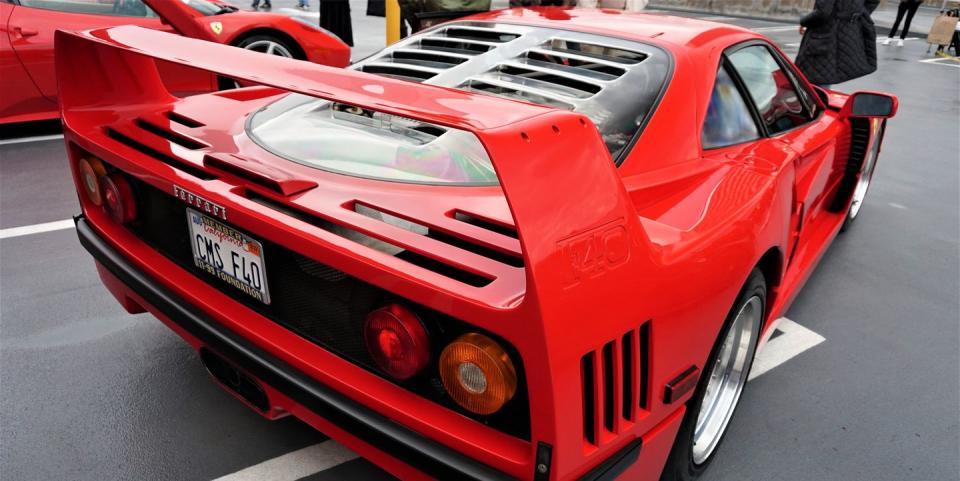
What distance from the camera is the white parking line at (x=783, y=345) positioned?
9.12 ft

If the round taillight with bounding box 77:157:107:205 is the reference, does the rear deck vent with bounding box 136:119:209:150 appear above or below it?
above

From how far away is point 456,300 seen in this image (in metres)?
1.26

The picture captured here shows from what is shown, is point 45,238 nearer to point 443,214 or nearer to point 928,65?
point 443,214

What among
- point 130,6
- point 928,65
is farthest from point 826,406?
point 928,65

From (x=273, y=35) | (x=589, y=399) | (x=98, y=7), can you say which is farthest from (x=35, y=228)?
(x=589, y=399)

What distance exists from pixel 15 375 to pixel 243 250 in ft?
4.49

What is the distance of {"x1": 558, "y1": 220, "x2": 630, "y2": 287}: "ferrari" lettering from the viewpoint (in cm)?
122

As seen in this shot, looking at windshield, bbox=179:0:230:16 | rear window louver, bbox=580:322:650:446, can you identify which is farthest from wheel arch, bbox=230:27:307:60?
rear window louver, bbox=580:322:650:446

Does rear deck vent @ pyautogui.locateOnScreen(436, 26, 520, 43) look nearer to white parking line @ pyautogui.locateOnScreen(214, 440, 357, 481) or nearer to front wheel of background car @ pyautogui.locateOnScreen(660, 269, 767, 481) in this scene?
front wheel of background car @ pyautogui.locateOnScreen(660, 269, 767, 481)

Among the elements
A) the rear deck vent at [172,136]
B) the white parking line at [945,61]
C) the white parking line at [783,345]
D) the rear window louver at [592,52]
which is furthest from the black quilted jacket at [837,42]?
the white parking line at [945,61]

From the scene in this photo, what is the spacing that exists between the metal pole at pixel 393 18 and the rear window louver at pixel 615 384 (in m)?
6.49

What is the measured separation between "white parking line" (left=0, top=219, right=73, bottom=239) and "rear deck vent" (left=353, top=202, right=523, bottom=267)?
9.07 feet

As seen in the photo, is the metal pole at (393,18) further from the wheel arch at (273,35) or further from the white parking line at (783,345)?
the white parking line at (783,345)

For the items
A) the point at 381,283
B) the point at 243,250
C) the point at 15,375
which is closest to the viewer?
the point at 381,283
